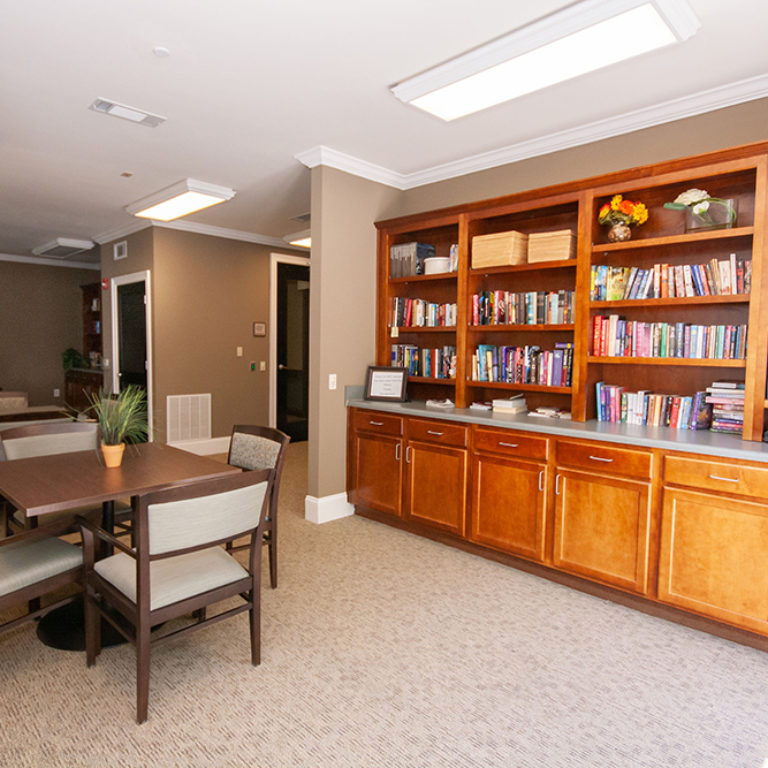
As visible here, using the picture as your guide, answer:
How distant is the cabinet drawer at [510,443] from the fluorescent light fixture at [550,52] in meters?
1.88

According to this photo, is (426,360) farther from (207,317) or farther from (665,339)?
(207,317)

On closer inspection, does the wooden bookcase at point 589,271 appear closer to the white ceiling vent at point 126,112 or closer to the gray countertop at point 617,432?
the gray countertop at point 617,432

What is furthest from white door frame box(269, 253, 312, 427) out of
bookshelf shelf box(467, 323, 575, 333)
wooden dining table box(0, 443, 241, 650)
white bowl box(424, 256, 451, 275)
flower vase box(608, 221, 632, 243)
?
flower vase box(608, 221, 632, 243)

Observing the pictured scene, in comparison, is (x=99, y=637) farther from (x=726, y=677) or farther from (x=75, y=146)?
(x=75, y=146)

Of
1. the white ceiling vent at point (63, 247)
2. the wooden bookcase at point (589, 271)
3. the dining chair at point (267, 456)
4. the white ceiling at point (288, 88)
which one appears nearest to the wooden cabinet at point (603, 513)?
the wooden bookcase at point (589, 271)

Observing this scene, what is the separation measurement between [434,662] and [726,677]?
4.06 ft

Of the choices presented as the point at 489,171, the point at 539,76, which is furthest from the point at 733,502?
the point at 489,171

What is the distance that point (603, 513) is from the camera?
293 cm

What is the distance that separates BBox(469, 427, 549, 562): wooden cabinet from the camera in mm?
3197

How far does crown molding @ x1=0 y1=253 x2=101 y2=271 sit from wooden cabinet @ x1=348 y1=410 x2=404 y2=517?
7.00 meters

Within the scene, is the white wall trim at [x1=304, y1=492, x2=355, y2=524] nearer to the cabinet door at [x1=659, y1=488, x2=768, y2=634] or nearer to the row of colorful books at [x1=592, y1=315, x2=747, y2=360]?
the row of colorful books at [x1=592, y1=315, x2=747, y2=360]

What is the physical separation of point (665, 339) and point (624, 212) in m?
0.78

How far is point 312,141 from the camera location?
3.74m

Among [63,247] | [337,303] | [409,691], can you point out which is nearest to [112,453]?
[409,691]
